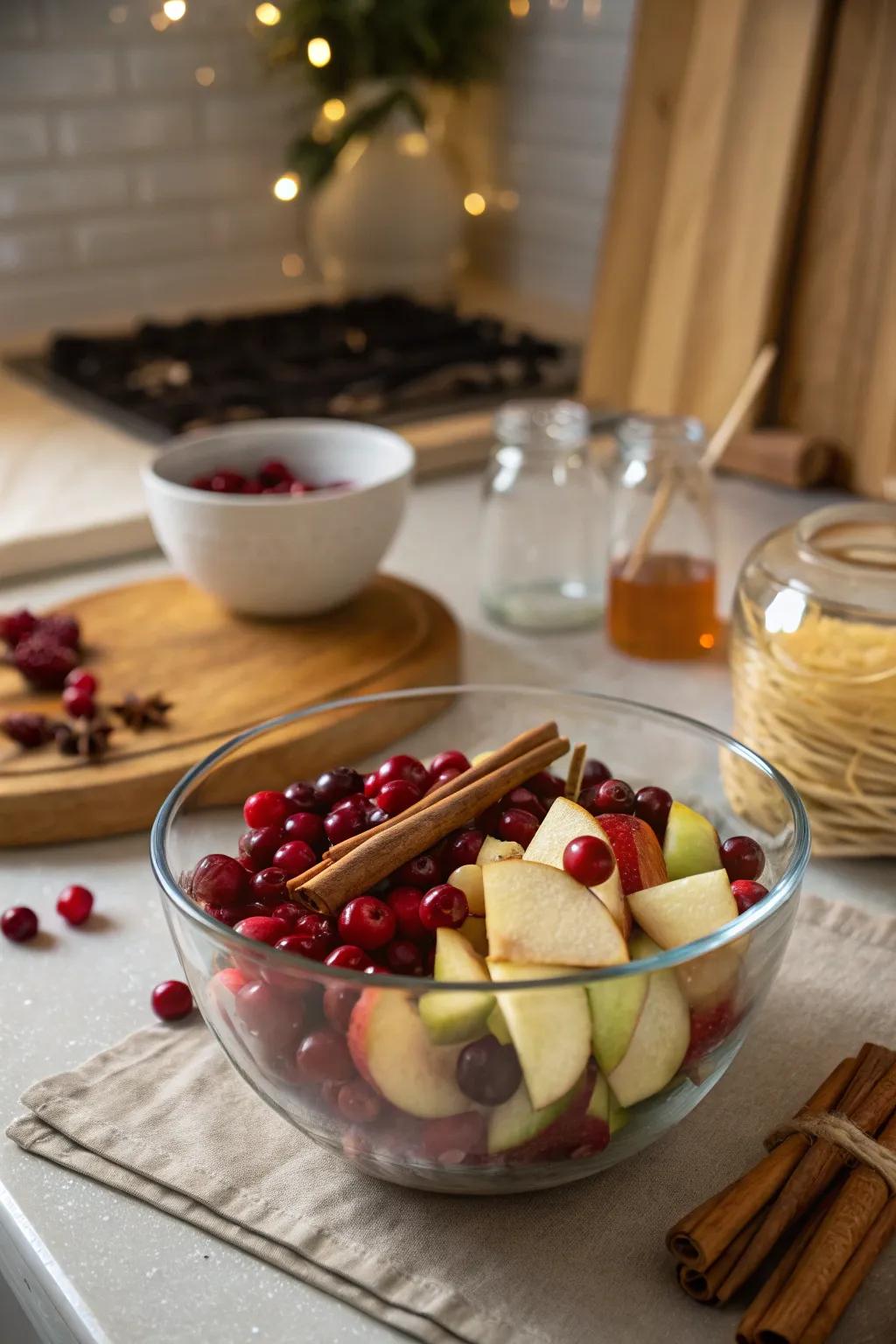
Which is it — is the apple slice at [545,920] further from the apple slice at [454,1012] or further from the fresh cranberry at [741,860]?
the fresh cranberry at [741,860]

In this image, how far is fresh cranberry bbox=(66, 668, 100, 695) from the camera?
119cm

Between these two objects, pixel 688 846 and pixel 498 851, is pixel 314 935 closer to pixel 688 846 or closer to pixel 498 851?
pixel 498 851

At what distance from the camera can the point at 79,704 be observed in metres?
1.18

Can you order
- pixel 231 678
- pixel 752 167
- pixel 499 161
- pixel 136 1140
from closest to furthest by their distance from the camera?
pixel 136 1140, pixel 231 678, pixel 752 167, pixel 499 161

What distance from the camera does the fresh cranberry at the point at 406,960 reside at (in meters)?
0.70

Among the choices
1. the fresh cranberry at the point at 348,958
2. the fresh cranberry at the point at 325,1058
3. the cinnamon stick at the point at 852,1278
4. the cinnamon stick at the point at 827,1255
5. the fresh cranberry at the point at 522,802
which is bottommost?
the cinnamon stick at the point at 852,1278

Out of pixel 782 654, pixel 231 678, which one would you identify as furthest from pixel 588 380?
pixel 782 654

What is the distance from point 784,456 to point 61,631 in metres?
0.90

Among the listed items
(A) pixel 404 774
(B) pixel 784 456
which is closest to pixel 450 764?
(A) pixel 404 774

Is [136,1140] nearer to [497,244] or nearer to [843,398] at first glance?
[843,398]

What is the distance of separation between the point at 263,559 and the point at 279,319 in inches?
44.8

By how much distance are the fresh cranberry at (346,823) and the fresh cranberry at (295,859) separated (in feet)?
0.06

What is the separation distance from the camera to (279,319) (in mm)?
2326

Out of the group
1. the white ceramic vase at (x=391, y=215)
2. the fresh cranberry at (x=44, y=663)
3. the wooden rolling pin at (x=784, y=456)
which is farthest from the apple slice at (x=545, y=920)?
the white ceramic vase at (x=391, y=215)
